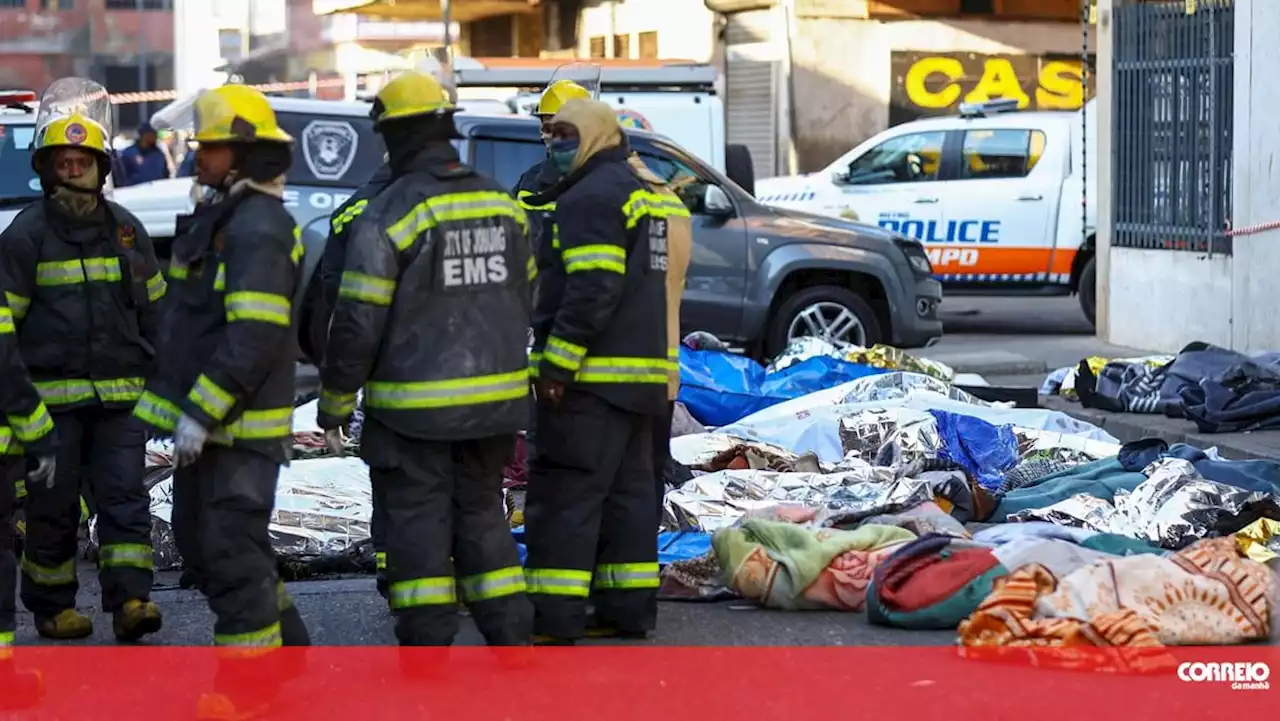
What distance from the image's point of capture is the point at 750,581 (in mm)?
7352

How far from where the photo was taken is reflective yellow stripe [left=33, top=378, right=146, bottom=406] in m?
6.80

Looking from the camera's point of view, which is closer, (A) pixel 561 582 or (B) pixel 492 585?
(B) pixel 492 585

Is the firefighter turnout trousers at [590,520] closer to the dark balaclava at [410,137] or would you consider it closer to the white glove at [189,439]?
the dark balaclava at [410,137]

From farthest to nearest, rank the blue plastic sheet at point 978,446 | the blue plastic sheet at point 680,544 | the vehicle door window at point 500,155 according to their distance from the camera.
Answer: the vehicle door window at point 500,155 → the blue plastic sheet at point 978,446 → the blue plastic sheet at point 680,544

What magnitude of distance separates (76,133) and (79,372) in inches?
30.7

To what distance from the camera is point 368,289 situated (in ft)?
19.8

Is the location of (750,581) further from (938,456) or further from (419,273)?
(938,456)

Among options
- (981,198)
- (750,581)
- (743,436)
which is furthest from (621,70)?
(750,581)

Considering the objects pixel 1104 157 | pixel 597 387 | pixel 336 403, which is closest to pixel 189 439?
pixel 336 403

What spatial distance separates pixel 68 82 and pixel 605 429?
6.61 metres

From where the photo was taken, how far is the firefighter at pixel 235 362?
5.81 meters

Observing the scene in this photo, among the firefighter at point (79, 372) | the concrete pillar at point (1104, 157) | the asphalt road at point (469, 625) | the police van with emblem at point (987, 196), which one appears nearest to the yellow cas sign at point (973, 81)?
the police van with emblem at point (987, 196)

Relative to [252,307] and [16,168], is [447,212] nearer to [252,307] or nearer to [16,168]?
[252,307]

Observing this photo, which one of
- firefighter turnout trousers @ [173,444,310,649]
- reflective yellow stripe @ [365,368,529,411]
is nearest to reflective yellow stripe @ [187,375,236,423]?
firefighter turnout trousers @ [173,444,310,649]
